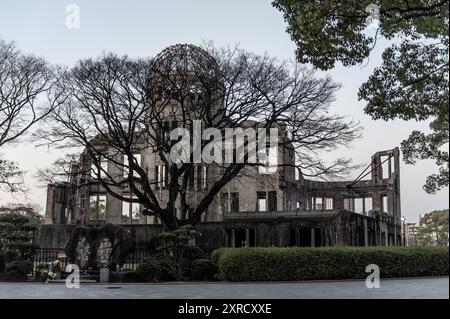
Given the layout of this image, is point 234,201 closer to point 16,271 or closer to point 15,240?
point 15,240

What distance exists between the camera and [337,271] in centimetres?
1861

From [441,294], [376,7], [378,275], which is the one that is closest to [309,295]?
[441,294]

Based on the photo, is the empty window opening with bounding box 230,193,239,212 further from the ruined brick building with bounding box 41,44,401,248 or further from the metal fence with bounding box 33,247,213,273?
the metal fence with bounding box 33,247,213,273

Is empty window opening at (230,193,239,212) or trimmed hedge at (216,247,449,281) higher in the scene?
empty window opening at (230,193,239,212)

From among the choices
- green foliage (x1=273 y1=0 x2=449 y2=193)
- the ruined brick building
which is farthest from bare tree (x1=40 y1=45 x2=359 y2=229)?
green foliage (x1=273 y1=0 x2=449 y2=193)

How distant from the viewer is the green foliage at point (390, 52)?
11.2 metres

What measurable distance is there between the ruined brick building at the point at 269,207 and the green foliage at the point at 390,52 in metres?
13.4

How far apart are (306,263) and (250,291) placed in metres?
4.10

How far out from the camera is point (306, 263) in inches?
725

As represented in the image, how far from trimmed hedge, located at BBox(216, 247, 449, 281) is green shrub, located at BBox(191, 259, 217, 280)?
1.18m

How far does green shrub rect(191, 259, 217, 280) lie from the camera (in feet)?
65.3

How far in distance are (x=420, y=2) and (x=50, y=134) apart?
19644 mm

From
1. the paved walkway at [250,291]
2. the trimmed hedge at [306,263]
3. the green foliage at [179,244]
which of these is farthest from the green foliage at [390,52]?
the green foliage at [179,244]

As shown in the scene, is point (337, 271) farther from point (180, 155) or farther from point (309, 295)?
point (180, 155)
